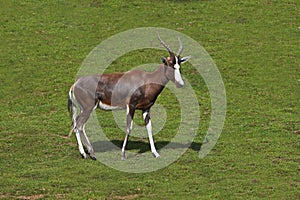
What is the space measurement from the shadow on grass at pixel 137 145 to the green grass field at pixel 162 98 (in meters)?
0.13

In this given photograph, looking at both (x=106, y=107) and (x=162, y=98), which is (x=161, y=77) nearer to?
(x=106, y=107)

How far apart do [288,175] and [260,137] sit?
420 centimetres

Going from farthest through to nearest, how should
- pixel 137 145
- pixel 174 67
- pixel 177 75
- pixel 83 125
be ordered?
pixel 137 145
pixel 83 125
pixel 174 67
pixel 177 75

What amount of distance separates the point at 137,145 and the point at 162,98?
6.50 meters

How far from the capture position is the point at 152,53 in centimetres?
3544

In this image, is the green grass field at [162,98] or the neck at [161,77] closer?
the green grass field at [162,98]

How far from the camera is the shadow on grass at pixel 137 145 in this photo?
22852mm

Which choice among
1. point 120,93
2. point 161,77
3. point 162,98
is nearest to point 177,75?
point 161,77

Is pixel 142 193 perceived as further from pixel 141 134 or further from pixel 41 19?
pixel 41 19

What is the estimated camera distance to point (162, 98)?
2956 cm

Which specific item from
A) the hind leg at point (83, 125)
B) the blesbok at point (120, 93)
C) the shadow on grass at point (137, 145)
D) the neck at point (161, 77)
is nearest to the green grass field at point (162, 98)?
the shadow on grass at point (137, 145)

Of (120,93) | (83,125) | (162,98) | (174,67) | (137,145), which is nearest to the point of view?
(174,67)

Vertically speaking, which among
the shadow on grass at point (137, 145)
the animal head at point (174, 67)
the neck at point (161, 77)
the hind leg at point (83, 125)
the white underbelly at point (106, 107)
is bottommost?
the shadow on grass at point (137, 145)

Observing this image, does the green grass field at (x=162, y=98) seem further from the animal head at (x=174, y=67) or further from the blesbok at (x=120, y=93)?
the animal head at (x=174, y=67)
